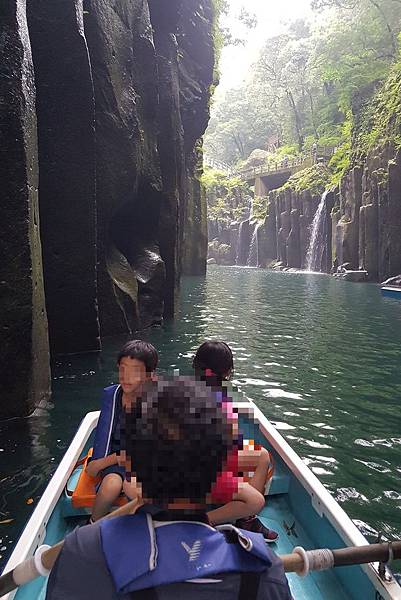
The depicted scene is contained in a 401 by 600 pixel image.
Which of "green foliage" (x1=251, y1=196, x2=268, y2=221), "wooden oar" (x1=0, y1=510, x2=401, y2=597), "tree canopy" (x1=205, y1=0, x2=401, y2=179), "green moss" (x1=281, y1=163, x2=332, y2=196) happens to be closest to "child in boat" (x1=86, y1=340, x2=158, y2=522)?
"wooden oar" (x1=0, y1=510, x2=401, y2=597)

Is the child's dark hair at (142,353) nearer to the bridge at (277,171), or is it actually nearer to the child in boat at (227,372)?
the child in boat at (227,372)

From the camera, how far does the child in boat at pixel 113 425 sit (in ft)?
10.3

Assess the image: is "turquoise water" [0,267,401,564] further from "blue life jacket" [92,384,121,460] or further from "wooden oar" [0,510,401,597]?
"wooden oar" [0,510,401,597]

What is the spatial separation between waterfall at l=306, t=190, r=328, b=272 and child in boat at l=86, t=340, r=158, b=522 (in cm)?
3731

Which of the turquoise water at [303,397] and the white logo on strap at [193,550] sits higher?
the white logo on strap at [193,550]

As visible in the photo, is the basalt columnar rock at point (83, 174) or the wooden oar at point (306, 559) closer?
the wooden oar at point (306, 559)

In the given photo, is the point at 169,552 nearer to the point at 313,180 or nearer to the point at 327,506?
the point at 327,506

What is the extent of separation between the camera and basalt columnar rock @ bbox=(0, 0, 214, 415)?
642cm

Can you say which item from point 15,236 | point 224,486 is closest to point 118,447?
point 224,486

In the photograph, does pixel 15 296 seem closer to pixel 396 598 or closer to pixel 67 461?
pixel 67 461

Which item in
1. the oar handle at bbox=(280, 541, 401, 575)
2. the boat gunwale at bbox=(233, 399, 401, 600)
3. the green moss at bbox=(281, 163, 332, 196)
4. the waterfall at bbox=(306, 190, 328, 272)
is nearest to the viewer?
the oar handle at bbox=(280, 541, 401, 575)

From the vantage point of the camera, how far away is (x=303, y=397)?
7.66 meters

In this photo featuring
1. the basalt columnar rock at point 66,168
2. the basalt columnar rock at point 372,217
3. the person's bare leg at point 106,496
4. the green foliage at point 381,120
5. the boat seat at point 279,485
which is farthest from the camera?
the green foliage at point 381,120

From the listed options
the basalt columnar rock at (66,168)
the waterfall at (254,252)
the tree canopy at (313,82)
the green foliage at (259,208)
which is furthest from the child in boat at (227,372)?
the green foliage at (259,208)
